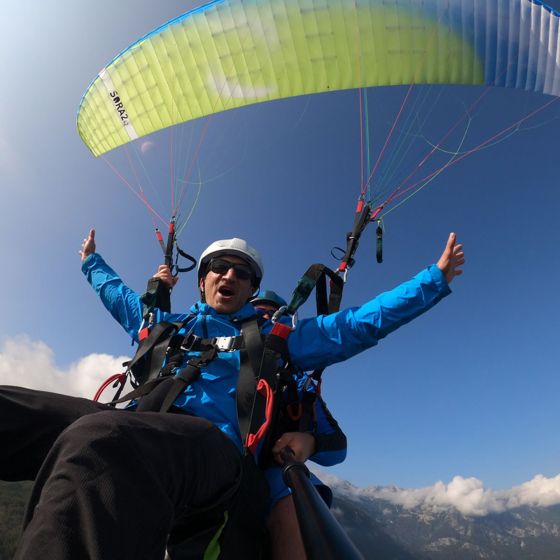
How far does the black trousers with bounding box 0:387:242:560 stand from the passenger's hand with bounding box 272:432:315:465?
2.57 ft

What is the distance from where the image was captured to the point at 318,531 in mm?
1257

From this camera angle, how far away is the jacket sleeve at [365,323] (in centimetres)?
303

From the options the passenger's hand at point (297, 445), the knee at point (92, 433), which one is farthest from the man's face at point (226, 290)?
the knee at point (92, 433)

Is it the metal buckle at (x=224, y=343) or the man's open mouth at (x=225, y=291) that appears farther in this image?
the man's open mouth at (x=225, y=291)

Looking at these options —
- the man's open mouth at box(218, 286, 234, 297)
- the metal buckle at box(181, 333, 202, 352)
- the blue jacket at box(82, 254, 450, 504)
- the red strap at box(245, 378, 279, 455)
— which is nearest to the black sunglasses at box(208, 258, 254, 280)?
the man's open mouth at box(218, 286, 234, 297)

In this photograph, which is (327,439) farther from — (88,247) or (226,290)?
(88,247)

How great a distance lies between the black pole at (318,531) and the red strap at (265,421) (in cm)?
69

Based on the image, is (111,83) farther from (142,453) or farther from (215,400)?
(142,453)

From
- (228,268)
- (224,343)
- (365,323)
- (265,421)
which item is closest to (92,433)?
(265,421)

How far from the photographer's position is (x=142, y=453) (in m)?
1.51

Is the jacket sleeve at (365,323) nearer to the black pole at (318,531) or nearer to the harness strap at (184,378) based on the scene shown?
the harness strap at (184,378)

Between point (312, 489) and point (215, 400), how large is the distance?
120cm

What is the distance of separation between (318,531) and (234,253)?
3098 millimetres

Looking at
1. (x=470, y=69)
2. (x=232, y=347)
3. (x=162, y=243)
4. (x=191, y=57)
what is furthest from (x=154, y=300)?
(x=470, y=69)
